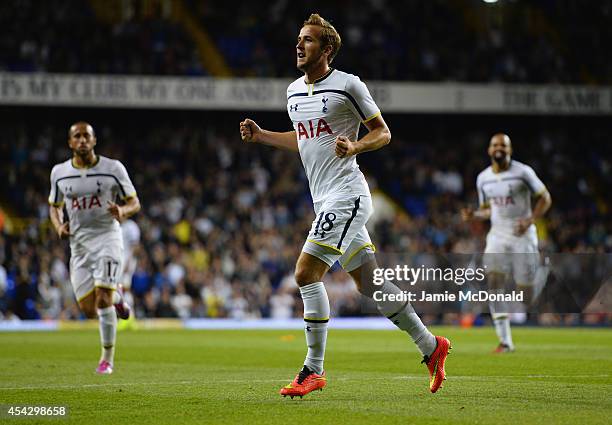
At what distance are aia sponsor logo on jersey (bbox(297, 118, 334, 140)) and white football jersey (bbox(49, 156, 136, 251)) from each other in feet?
12.8

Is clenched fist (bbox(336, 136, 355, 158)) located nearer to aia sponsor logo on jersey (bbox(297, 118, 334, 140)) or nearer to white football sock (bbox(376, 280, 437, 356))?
aia sponsor logo on jersey (bbox(297, 118, 334, 140))

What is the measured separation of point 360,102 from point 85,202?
4.60m

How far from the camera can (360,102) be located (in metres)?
7.98

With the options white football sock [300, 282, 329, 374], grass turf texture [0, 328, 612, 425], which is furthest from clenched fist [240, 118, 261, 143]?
grass turf texture [0, 328, 612, 425]

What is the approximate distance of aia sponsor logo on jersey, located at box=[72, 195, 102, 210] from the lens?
11.6 metres

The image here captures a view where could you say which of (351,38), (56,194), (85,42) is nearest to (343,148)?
(56,194)

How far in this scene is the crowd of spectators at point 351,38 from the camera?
2973 centimetres

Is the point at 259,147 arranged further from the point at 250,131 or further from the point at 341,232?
the point at 341,232

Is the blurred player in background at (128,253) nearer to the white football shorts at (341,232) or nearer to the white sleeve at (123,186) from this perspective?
the white sleeve at (123,186)

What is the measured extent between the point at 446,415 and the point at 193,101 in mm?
24445

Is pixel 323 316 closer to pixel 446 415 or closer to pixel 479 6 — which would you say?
pixel 446 415

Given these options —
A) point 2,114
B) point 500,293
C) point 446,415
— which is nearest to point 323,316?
point 446,415

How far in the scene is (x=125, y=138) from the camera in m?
31.9

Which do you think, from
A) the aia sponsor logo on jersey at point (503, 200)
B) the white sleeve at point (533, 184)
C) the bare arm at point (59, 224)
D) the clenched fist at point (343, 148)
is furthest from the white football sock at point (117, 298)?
the white sleeve at point (533, 184)
